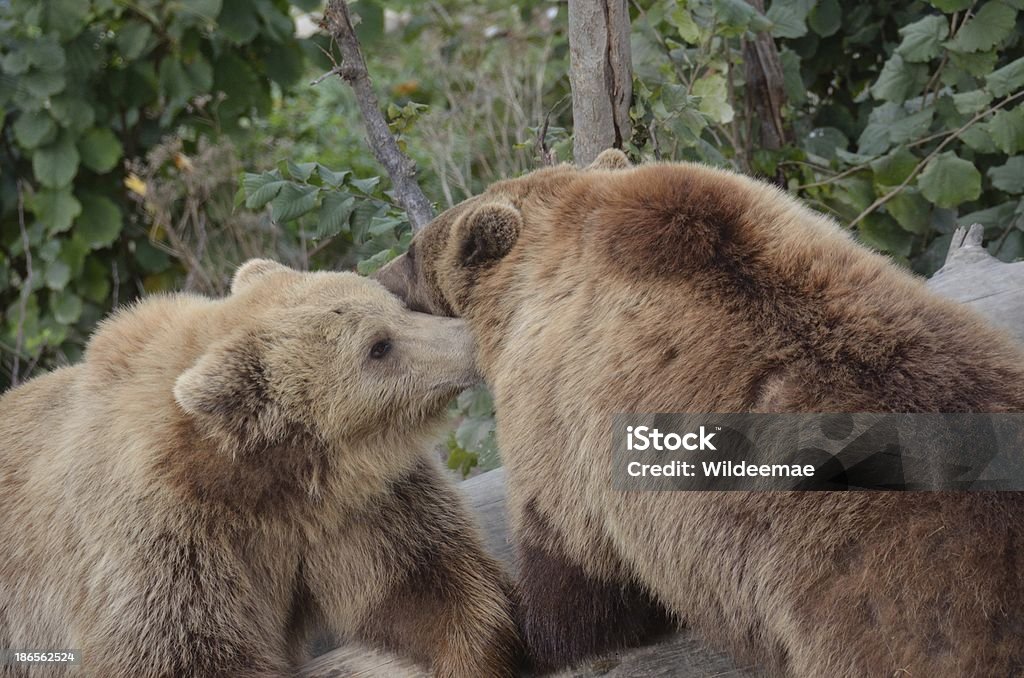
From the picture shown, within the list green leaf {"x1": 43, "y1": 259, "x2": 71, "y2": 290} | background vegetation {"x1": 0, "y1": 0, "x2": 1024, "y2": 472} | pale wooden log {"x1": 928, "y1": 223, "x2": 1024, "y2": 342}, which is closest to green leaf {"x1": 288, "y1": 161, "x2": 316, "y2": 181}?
background vegetation {"x1": 0, "y1": 0, "x2": 1024, "y2": 472}

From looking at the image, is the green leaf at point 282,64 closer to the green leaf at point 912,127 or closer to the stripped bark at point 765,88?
the stripped bark at point 765,88

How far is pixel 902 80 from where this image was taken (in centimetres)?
519

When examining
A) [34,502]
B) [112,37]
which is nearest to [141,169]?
[112,37]

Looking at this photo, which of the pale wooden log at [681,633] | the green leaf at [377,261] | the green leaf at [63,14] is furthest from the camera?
the green leaf at [63,14]

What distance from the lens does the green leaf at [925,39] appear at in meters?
5.01

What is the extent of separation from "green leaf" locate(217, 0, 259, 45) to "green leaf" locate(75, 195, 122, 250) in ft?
4.54

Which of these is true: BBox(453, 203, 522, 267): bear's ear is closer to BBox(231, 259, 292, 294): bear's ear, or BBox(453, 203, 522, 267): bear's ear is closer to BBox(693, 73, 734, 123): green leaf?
BBox(231, 259, 292, 294): bear's ear

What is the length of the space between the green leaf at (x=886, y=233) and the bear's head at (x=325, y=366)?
2.67 m

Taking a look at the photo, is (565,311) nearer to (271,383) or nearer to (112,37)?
(271,383)

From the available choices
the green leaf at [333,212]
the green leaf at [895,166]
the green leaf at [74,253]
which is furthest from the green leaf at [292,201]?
the green leaf at [74,253]

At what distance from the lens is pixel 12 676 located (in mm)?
3650

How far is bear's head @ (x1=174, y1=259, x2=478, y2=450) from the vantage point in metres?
3.34

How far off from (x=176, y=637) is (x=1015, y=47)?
495 centimetres

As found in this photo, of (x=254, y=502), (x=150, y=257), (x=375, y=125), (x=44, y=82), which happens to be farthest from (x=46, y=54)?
(x=254, y=502)
